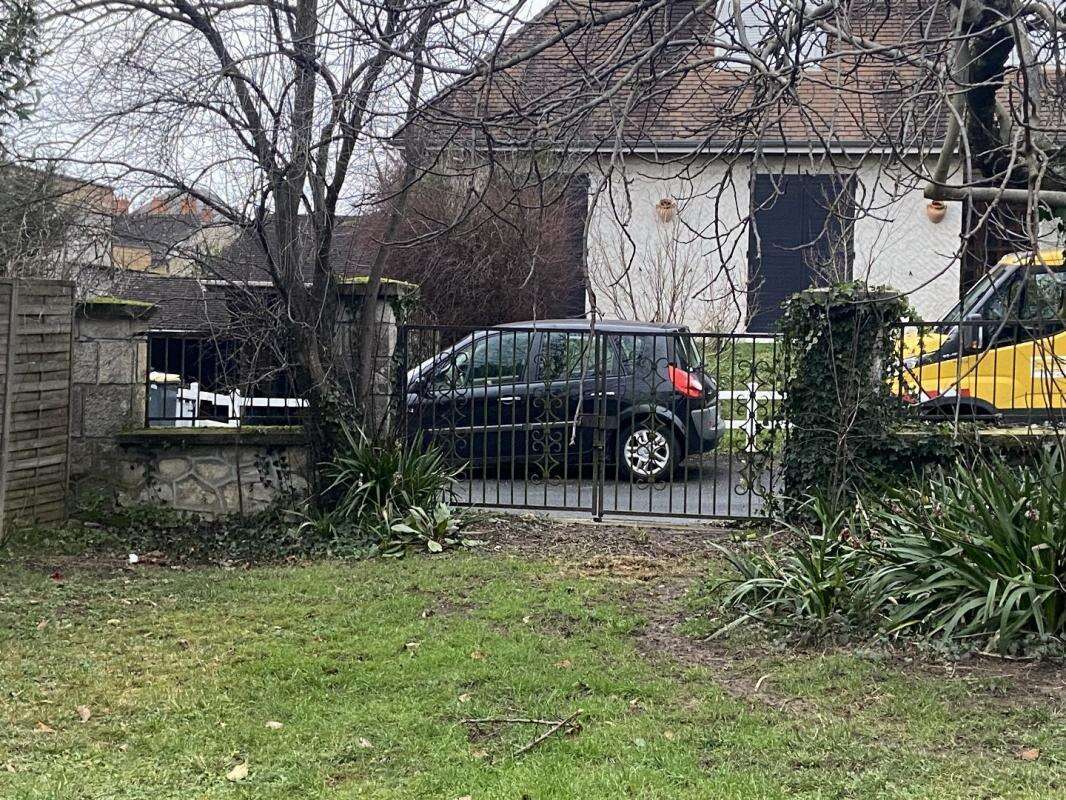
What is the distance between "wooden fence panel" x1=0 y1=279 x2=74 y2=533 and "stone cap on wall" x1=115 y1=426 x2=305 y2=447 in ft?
1.66

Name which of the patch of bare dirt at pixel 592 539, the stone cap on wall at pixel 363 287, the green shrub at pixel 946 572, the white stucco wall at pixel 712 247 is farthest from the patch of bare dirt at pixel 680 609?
the white stucco wall at pixel 712 247

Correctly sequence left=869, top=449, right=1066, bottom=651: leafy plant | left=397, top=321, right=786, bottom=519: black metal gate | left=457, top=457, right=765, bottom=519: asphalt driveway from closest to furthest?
left=869, top=449, right=1066, bottom=651: leafy plant → left=397, top=321, right=786, bottom=519: black metal gate → left=457, top=457, right=765, bottom=519: asphalt driveway

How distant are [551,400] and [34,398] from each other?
13.0 feet

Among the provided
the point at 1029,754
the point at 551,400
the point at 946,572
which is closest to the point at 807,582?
the point at 946,572

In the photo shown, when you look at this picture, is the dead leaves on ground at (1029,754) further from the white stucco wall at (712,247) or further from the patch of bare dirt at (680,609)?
the white stucco wall at (712,247)

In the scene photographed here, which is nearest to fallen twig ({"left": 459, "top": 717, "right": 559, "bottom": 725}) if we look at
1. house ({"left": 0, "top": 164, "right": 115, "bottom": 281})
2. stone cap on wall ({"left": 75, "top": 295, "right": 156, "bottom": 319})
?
house ({"left": 0, "top": 164, "right": 115, "bottom": 281})

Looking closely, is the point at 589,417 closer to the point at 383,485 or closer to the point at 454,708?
the point at 383,485

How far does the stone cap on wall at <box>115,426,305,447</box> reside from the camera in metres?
8.83

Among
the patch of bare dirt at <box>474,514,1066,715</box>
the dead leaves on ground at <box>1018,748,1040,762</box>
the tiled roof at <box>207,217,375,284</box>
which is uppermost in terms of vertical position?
the tiled roof at <box>207,217,375,284</box>

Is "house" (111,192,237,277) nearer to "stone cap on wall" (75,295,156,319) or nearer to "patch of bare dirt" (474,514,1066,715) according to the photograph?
"stone cap on wall" (75,295,156,319)

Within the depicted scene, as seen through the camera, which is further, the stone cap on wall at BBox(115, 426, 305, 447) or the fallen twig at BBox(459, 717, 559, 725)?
the stone cap on wall at BBox(115, 426, 305, 447)

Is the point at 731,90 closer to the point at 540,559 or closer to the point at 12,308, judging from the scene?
the point at 540,559

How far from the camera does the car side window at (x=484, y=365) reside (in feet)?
31.4

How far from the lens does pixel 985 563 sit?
18.3ft
